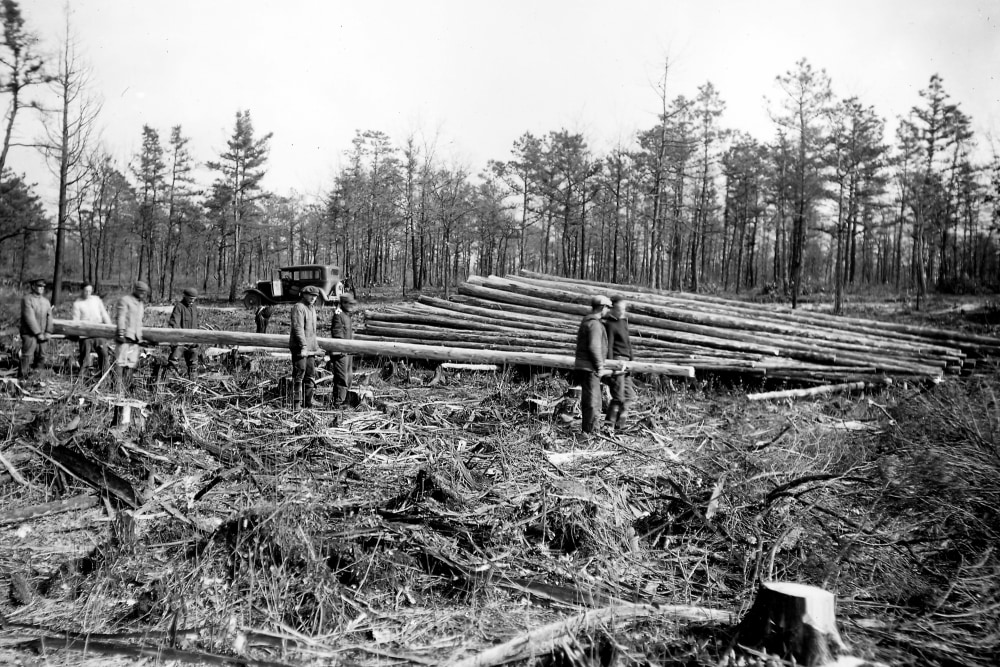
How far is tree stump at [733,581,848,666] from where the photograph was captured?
2.55 meters

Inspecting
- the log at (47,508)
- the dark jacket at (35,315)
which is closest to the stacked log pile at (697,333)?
the dark jacket at (35,315)

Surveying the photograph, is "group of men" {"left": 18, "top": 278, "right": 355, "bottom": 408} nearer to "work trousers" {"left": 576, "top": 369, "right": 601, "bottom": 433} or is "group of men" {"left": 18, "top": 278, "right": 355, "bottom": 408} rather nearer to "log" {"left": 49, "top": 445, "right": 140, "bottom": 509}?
"log" {"left": 49, "top": 445, "right": 140, "bottom": 509}

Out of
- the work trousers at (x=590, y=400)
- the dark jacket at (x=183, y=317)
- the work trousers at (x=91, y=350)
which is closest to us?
the work trousers at (x=590, y=400)

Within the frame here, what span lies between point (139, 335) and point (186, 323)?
161cm

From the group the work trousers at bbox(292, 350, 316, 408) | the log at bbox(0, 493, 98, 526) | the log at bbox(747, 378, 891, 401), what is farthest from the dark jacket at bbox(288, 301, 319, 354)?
the log at bbox(747, 378, 891, 401)

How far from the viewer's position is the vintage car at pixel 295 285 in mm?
25219

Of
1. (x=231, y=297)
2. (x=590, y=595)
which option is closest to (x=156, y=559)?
(x=590, y=595)

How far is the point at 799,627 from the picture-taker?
2.57m

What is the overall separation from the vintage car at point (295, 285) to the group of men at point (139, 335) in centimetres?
1482

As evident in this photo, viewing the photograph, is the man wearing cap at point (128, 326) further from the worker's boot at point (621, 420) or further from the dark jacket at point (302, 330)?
the worker's boot at point (621, 420)

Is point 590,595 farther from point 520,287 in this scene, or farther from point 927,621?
point 520,287

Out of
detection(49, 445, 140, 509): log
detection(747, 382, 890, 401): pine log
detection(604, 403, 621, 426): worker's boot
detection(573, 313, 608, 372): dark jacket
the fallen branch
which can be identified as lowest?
the fallen branch

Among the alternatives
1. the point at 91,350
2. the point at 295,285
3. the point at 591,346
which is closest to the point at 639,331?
the point at 591,346

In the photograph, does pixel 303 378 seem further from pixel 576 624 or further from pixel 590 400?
pixel 576 624
